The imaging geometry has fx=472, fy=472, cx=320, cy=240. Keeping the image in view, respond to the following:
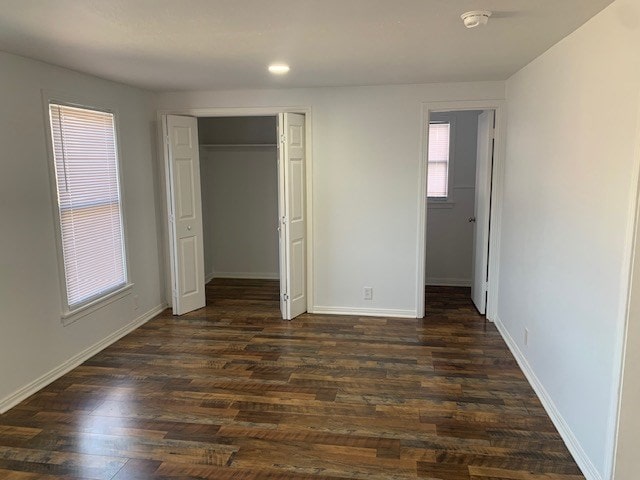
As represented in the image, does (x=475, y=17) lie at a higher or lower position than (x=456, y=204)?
higher

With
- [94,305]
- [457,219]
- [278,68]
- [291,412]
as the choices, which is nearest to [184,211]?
[94,305]

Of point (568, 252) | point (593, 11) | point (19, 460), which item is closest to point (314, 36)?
point (593, 11)

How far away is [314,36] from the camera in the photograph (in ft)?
9.05

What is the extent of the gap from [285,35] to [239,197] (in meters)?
3.91

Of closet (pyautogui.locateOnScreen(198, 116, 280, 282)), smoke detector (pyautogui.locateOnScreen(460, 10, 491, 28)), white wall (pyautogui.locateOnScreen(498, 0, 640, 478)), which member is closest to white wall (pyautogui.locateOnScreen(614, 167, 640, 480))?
white wall (pyautogui.locateOnScreen(498, 0, 640, 478))

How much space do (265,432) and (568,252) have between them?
2.06m

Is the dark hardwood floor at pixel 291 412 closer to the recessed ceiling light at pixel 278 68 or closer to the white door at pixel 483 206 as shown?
the white door at pixel 483 206

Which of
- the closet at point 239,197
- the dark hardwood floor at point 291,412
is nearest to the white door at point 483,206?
the dark hardwood floor at point 291,412

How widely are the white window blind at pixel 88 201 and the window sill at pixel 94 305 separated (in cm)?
4

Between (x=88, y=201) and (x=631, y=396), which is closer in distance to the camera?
(x=631, y=396)

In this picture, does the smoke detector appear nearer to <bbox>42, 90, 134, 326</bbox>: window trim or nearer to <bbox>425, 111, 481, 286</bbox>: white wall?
<bbox>42, 90, 134, 326</bbox>: window trim

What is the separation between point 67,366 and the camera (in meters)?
3.68

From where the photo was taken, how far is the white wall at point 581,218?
2.10 m

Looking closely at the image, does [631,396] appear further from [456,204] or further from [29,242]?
[456,204]
